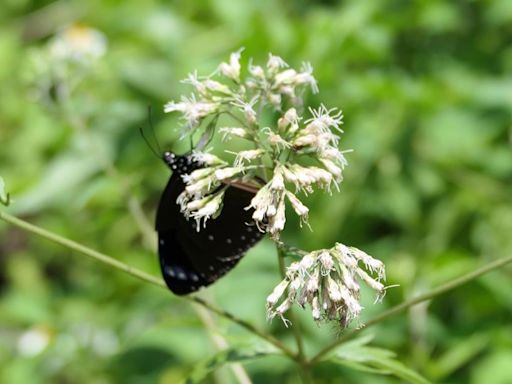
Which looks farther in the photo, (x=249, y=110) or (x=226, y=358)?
(x=226, y=358)

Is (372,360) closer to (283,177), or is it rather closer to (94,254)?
(283,177)

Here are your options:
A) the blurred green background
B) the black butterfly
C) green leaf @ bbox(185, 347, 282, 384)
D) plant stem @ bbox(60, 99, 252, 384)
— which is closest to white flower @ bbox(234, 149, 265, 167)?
the black butterfly

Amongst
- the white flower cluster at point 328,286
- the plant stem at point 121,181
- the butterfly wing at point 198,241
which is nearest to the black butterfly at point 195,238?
the butterfly wing at point 198,241

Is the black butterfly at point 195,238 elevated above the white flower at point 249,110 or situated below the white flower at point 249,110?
below

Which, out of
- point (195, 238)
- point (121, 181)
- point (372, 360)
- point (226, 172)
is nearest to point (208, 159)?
point (226, 172)

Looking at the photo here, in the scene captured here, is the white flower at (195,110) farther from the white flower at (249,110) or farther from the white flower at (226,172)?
the white flower at (226,172)

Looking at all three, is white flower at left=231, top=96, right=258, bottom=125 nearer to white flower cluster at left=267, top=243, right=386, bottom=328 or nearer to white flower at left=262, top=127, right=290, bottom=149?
white flower at left=262, top=127, right=290, bottom=149
